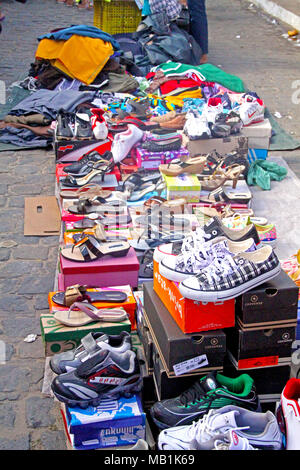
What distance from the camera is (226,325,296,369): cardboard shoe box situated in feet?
8.08

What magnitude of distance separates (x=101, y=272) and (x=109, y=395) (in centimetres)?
103

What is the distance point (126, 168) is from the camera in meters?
4.86

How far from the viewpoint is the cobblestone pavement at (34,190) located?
8.94 ft

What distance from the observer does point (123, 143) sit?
4.89m

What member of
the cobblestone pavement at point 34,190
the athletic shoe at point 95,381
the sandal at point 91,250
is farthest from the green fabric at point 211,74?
the athletic shoe at point 95,381

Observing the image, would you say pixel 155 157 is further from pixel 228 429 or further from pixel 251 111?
pixel 228 429

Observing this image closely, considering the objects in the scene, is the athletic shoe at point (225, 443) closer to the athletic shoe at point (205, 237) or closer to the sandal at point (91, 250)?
the athletic shoe at point (205, 237)

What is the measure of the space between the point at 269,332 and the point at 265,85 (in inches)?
232

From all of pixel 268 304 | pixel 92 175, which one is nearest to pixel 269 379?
pixel 268 304

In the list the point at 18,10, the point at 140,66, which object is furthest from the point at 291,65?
the point at 18,10

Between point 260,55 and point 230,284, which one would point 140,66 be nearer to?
point 260,55

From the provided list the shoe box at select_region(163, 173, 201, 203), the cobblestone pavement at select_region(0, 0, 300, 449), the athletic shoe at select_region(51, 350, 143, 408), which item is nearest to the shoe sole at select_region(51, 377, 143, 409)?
the athletic shoe at select_region(51, 350, 143, 408)

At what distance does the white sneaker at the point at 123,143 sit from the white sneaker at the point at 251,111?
1004mm

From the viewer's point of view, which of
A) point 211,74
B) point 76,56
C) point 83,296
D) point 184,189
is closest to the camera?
point 83,296
